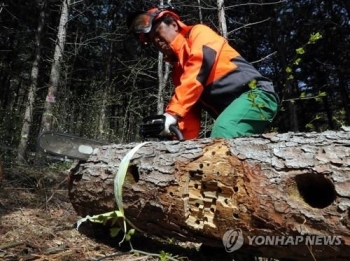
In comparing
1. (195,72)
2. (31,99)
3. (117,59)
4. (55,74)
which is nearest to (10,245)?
(195,72)

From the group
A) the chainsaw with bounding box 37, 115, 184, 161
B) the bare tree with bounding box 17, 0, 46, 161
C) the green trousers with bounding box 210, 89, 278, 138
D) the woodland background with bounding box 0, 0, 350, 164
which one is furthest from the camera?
the woodland background with bounding box 0, 0, 350, 164

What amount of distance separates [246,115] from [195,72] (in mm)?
484

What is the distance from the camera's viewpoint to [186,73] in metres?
2.78

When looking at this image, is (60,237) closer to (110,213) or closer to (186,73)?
(110,213)

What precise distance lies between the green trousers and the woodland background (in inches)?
209

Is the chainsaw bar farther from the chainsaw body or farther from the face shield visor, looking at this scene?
the face shield visor

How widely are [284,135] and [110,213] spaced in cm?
122

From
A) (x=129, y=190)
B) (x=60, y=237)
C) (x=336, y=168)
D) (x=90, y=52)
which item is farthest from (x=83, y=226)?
(x=90, y=52)

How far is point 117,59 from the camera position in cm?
1388

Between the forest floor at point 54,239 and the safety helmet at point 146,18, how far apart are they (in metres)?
1.64

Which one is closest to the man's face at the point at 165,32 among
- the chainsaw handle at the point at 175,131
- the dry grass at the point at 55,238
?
the chainsaw handle at the point at 175,131

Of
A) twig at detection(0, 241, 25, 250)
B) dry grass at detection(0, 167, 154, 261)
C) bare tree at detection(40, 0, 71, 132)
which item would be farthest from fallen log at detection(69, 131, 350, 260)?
bare tree at detection(40, 0, 71, 132)

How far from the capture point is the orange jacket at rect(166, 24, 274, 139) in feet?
8.98

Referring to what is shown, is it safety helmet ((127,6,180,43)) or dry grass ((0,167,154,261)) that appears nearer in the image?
dry grass ((0,167,154,261))
